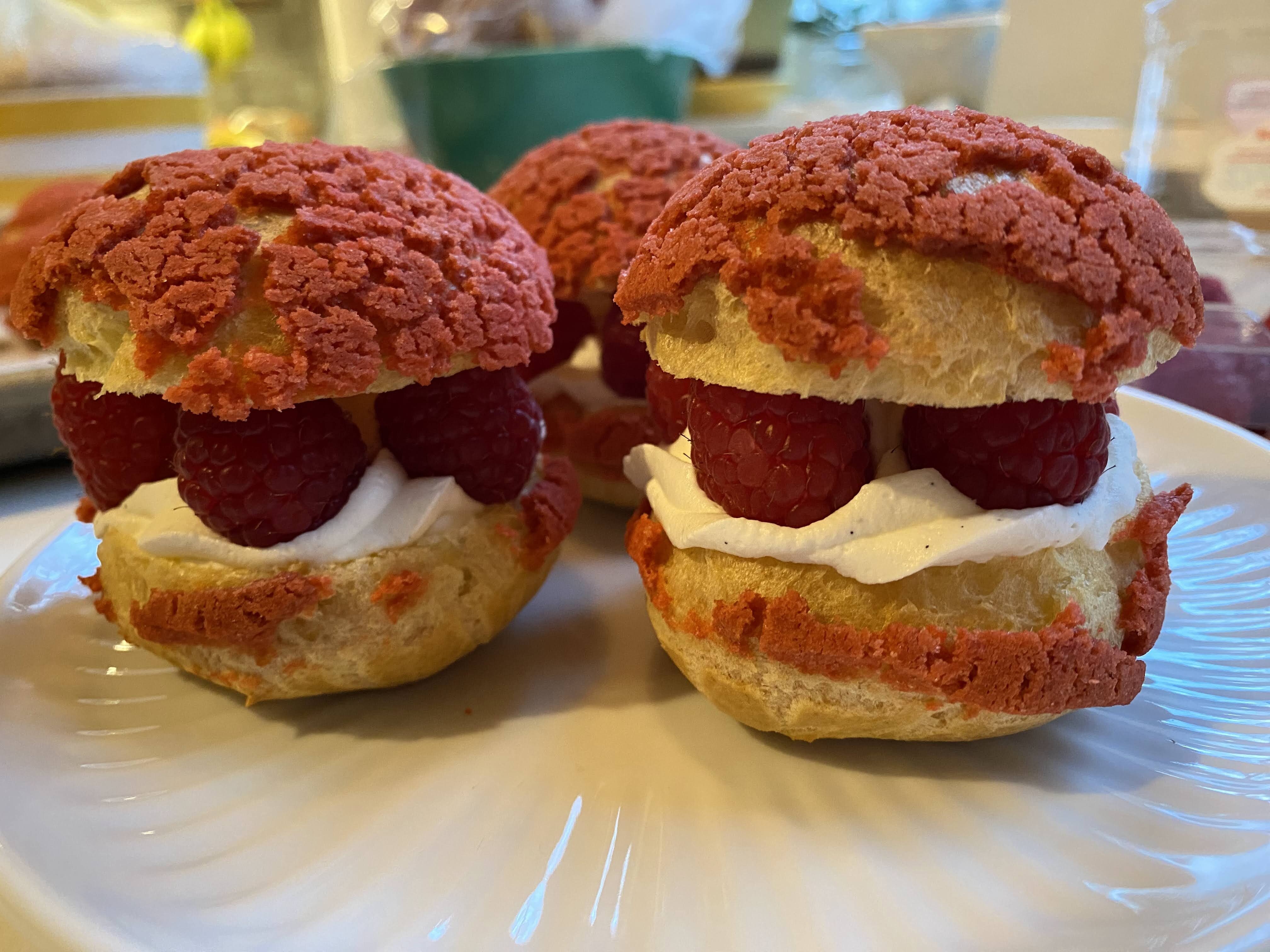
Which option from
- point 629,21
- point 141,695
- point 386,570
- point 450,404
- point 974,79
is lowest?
point 141,695

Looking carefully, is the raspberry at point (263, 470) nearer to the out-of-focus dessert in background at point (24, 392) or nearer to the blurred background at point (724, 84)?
the out-of-focus dessert in background at point (24, 392)

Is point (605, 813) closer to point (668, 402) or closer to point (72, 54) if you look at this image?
point (668, 402)

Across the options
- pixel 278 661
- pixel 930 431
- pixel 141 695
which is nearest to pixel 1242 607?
pixel 930 431

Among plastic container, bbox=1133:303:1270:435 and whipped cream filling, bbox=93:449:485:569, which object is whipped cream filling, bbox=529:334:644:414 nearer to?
whipped cream filling, bbox=93:449:485:569

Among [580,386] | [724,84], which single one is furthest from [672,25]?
[580,386]

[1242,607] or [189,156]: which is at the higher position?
[189,156]

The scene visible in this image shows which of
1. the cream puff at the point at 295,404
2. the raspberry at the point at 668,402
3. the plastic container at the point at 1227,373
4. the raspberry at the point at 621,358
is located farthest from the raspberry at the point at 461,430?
the plastic container at the point at 1227,373

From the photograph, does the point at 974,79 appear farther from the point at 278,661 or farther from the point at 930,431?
the point at 278,661
